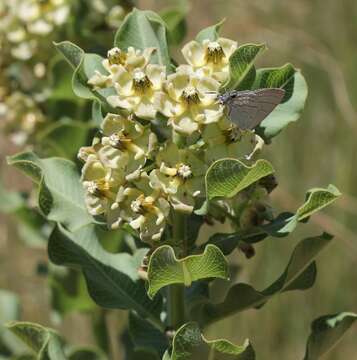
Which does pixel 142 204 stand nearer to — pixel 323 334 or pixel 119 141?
pixel 119 141

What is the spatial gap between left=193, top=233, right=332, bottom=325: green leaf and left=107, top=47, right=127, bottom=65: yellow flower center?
0.38 meters

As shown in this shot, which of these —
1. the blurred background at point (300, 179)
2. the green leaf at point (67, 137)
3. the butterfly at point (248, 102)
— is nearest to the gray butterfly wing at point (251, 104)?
the butterfly at point (248, 102)

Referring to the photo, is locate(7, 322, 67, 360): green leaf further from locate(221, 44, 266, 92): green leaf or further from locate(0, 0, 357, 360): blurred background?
locate(0, 0, 357, 360): blurred background

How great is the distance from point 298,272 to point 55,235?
0.39 m

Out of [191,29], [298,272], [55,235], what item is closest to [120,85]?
[55,235]

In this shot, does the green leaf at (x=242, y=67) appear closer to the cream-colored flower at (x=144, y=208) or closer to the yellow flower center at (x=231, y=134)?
the yellow flower center at (x=231, y=134)

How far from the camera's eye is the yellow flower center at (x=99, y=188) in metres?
1.22

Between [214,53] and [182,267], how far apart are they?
0.31 m

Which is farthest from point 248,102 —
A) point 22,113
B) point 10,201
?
point 10,201

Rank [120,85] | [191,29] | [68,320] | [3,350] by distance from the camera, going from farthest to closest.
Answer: [191,29], [68,320], [3,350], [120,85]

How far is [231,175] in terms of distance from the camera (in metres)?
1.18

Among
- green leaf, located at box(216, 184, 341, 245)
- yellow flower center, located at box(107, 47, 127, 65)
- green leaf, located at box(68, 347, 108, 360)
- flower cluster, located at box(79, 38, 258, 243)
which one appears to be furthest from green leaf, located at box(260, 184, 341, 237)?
green leaf, located at box(68, 347, 108, 360)

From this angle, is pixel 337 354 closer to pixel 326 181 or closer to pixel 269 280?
pixel 269 280

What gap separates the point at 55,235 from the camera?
139 centimetres
